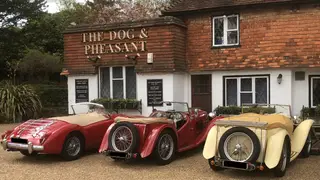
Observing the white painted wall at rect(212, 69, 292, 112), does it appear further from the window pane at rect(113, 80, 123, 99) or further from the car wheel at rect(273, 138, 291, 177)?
the car wheel at rect(273, 138, 291, 177)

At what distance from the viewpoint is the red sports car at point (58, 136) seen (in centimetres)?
821

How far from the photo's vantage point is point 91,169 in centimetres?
784

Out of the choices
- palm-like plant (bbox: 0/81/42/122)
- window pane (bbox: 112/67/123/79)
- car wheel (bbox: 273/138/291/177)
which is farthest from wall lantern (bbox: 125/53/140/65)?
car wheel (bbox: 273/138/291/177)

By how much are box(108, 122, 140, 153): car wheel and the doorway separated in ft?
23.1

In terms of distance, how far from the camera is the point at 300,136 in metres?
8.09

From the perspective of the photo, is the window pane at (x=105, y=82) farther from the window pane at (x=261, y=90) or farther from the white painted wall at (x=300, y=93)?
the white painted wall at (x=300, y=93)

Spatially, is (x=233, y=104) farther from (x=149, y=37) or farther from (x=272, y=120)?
(x=272, y=120)

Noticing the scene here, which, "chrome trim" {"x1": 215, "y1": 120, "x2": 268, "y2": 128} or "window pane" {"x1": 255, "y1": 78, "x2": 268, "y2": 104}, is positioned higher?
"window pane" {"x1": 255, "y1": 78, "x2": 268, "y2": 104}

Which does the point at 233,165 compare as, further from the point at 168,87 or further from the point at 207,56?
the point at 207,56

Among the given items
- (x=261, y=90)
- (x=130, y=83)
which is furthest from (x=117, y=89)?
(x=261, y=90)

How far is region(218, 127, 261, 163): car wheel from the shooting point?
260 inches

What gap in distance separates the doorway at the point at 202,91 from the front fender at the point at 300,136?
20.7 feet

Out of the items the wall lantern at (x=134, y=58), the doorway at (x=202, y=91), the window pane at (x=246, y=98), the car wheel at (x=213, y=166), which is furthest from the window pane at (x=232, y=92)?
the car wheel at (x=213, y=166)

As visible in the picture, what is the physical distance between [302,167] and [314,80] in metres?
6.35
